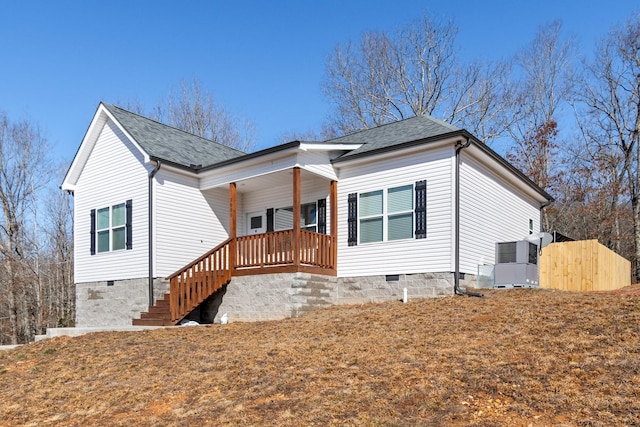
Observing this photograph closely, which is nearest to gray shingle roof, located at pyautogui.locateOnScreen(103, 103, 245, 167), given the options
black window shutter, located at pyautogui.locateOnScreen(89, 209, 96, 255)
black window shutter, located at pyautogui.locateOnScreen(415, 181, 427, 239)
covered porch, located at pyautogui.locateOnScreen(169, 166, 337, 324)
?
covered porch, located at pyautogui.locateOnScreen(169, 166, 337, 324)

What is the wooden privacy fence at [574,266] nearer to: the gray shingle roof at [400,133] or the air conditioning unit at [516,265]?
the air conditioning unit at [516,265]

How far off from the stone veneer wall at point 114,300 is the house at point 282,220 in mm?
50

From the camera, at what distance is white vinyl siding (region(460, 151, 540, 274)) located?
11367 mm

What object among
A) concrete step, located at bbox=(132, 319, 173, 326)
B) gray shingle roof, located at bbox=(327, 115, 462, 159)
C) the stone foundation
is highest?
gray shingle roof, located at bbox=(327, 115, 462, 159)

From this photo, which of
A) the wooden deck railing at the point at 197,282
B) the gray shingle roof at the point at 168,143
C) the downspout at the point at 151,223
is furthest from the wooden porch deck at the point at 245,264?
the gray shingle roof at the point at 168,143

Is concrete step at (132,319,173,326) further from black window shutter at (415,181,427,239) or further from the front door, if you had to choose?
black window shutter at (415,181,427,239)

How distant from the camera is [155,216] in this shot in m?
13.2

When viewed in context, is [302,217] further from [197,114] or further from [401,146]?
[197,114]

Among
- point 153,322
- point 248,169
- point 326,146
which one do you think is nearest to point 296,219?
point 326,146

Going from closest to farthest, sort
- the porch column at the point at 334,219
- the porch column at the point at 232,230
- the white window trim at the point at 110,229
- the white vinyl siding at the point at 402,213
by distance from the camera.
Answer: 1. the white vinyl siding at the point at 402,213
2. the porch column at the point at 334,219
3. the porch column at the point at 232,230
4. the white window trim at the point at 110,229

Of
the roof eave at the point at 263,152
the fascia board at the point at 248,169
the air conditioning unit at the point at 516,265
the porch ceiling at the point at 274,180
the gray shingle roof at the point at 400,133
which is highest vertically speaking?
the gray shingle roof at the point at 400,133

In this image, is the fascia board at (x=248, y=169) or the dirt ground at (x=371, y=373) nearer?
the dirt ground at (x=371, y=373)

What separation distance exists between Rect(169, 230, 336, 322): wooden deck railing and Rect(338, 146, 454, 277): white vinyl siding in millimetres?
681

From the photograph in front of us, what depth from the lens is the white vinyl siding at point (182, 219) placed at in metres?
13.4
